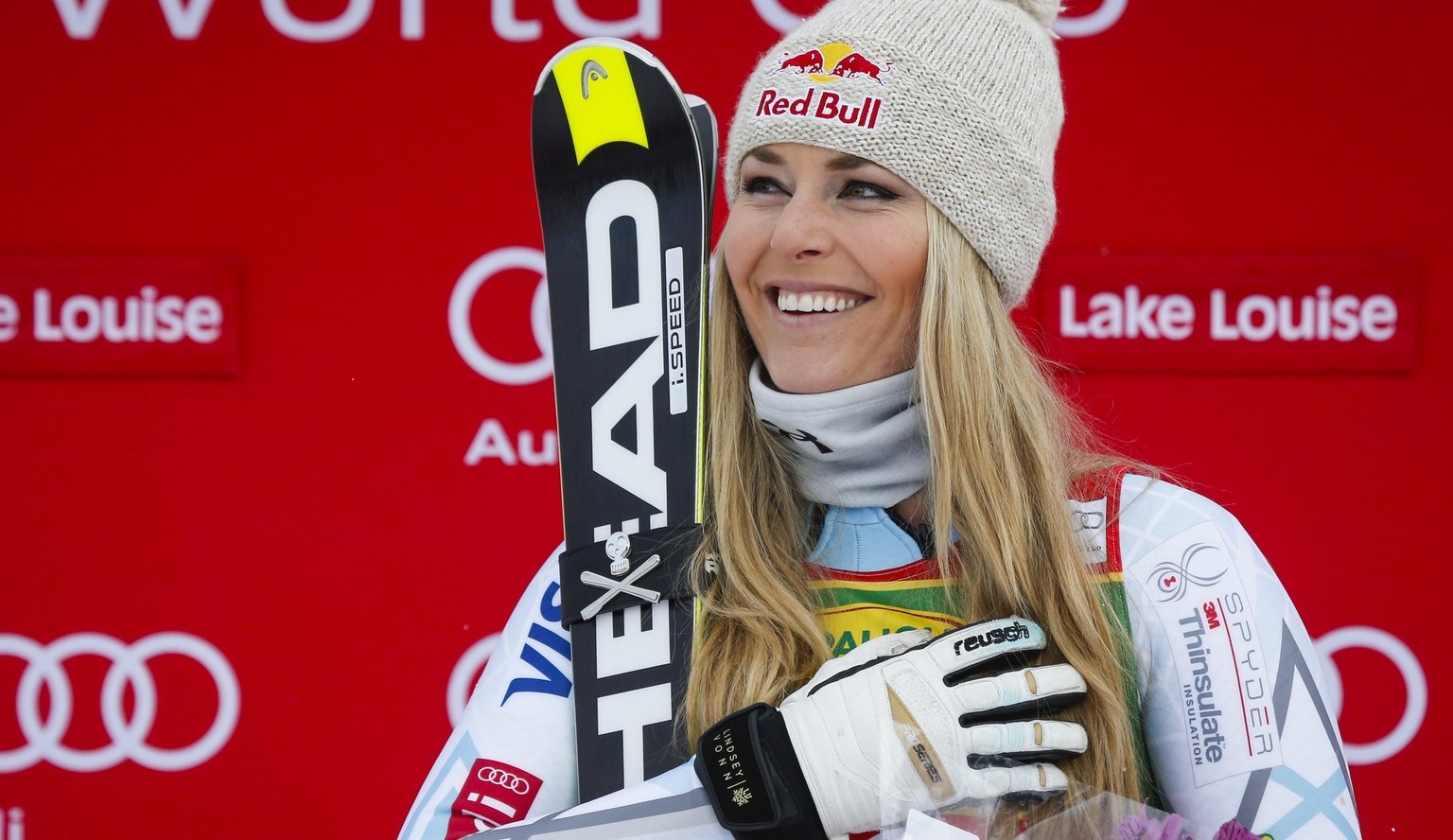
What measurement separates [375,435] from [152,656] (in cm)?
59

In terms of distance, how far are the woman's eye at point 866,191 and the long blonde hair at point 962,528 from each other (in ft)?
0.16

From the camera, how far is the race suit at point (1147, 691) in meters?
1.26

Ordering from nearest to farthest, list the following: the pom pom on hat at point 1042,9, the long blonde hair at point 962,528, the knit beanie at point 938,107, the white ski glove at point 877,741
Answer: the white ski glove at point 877,741 → the long blonde hair at point 962,528 → the knit beanie at point 938,107 → the pom pom on hat at point 1042,9

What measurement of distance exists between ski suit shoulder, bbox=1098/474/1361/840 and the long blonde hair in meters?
0.04

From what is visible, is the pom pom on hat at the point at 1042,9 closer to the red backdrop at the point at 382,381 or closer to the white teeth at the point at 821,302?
the white teeth at the point at 821,302

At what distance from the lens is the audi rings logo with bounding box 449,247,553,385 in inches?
108

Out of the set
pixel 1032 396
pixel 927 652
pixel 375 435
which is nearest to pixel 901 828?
pixel 927 652

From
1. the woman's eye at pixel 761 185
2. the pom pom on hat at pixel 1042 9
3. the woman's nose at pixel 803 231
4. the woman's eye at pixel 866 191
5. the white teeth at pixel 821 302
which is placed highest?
the pom pom on hat at pixel 1042 9

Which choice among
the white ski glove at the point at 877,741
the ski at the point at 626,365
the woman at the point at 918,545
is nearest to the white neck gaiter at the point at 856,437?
the woman at the point at 918,545

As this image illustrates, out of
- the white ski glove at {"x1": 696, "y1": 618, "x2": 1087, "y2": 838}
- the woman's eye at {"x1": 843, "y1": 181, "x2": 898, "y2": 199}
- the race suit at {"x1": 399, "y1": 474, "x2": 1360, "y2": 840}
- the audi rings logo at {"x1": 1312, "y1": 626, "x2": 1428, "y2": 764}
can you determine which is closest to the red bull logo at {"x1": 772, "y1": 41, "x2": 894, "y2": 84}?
the woman's eye at {"x1": 843, "y1": 181, "x2": 898, "y2": 199}

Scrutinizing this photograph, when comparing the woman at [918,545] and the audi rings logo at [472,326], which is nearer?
the woman at [918,545]

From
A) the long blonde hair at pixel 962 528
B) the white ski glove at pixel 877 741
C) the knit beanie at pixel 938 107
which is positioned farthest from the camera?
the knit beanie at pixel 938 107

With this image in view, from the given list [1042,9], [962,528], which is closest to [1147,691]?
[962,528]

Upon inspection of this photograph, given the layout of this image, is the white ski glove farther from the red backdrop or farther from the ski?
the red backdrop
